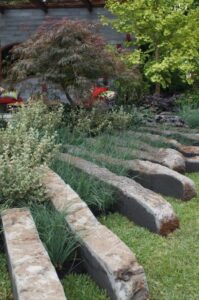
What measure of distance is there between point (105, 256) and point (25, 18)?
1298 centimetres

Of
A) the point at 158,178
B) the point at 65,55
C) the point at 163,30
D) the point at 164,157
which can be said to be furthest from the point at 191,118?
the point at 158,178

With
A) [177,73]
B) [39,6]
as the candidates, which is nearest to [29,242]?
[177,73]

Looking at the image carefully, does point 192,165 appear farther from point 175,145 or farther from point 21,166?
point 21,166

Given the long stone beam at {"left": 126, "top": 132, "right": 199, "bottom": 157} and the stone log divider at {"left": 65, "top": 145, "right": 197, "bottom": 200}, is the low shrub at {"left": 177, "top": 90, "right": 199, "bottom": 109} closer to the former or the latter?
the long stone beam at {"left": 126, "top": 132, "right": 199, "bottom": 157}

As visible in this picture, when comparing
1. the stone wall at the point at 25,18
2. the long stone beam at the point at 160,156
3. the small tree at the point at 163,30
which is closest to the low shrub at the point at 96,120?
the long stone beam at the point at 160,156

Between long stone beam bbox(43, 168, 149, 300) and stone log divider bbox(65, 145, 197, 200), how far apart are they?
1.34 metres

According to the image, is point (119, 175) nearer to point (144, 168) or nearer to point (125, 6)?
point (144, 168)

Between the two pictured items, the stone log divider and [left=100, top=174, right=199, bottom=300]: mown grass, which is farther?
the stone log divider

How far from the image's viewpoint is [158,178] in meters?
4.58

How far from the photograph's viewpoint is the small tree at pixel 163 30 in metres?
9.53

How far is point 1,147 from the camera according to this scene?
4.45 meters

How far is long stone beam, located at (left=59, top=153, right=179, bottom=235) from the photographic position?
3.55 m

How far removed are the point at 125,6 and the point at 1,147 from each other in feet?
20.8

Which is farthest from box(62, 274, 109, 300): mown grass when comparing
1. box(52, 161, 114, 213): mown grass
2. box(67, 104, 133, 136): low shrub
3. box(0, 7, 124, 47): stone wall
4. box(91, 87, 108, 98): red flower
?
box(0, 7, 124, 47): stone wall
